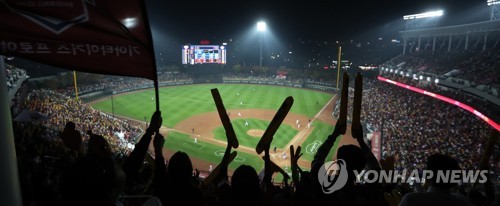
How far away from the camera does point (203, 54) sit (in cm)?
6644

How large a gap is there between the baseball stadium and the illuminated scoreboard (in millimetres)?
410

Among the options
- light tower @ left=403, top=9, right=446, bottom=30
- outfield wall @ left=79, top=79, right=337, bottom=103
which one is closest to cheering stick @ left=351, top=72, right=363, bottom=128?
outfield wall @ left=79, top=79, right=337, bottom=103

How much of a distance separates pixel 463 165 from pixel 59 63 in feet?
65.2

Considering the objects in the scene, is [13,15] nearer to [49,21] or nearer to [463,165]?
[49,21]

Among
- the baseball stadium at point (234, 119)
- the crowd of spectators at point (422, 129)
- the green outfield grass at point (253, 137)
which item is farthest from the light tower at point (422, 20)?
the green outfield grass at point (253, 137)

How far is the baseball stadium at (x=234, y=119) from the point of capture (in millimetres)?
2928

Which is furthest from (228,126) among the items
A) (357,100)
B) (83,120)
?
(83,120)

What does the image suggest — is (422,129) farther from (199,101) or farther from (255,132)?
(199,101)

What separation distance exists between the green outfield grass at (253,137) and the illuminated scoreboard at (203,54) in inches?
1289

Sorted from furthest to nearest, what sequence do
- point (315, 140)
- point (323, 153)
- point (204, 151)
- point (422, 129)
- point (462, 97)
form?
1. point (315, 140)
2. point (204, 151)
3. point (462, 97)
4. point (422, 129)
5. point (323, 153)

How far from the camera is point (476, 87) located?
2486 cm

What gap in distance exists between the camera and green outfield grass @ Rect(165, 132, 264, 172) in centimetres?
2418

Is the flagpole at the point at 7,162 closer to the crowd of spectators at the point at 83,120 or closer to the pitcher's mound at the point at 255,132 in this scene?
the crowd of spectators at the point at 83,120

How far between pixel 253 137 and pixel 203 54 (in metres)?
39.7
